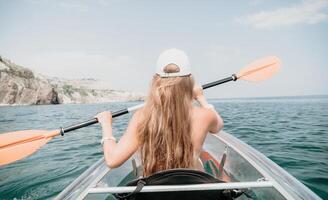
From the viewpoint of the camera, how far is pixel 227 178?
3326 mm

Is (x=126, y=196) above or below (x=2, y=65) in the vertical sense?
below

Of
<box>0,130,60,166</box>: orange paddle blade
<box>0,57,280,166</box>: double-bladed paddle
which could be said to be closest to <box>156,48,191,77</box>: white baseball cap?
<box>0,57,280,166</box>: double-bladed paddle

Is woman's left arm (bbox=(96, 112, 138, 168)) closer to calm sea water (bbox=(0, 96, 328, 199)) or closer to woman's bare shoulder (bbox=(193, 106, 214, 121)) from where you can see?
woman's bare shoulder (bbox=(193, 106, 214, 121))

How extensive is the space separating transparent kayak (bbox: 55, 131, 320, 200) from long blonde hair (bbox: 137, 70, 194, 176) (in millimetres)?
294

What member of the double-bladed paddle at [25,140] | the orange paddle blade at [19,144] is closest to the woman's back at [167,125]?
the double-bladed paddle at [25,140]

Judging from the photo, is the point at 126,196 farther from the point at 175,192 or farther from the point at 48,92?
the point at 48,92

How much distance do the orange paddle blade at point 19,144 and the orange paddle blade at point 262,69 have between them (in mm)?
2937

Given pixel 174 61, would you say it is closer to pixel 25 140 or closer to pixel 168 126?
pixel 168 126

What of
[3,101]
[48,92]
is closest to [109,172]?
[3,101]

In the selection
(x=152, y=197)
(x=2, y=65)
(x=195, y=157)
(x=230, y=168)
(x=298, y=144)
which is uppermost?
(x=2, y=65)

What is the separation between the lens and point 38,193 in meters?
4.13

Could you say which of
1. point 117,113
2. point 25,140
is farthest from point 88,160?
point 117,113

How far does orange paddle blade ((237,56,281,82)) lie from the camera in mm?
4362

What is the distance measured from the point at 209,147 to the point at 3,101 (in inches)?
2437
